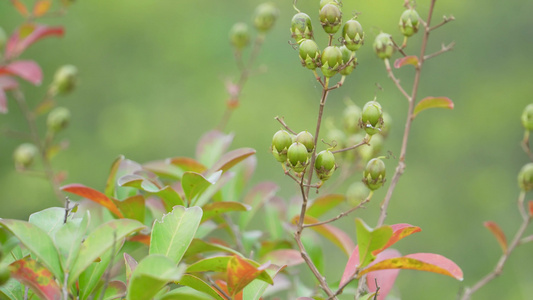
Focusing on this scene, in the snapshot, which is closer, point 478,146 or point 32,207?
point 32,207

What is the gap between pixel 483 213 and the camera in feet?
12.6

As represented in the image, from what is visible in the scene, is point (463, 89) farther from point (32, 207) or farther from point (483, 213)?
point (32, 207)

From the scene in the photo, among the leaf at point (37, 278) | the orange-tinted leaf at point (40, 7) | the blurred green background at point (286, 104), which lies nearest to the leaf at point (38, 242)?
the leaf at point (37, 278)

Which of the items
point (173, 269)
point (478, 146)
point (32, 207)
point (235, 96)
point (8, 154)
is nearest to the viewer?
point (173, 269)

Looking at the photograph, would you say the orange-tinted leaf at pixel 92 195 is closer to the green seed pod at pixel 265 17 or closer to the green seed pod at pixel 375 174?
the green seed pod at pixel 375 174

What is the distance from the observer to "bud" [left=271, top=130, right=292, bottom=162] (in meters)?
0.70

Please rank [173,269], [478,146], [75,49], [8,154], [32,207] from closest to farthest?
[173,269], [32,207], [8,154], [75,49], [478,146]

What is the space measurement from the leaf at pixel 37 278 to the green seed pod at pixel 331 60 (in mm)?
372

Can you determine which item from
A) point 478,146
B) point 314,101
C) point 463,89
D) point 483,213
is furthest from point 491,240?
point 314,101

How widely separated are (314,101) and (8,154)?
1.84 m

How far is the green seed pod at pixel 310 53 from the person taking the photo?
69cm

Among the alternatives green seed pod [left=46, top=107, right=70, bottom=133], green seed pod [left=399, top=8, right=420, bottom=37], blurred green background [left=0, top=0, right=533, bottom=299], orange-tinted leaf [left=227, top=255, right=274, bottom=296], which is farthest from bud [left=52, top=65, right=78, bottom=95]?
blurred green background [left=0, top=0, right=533, bottom=299]

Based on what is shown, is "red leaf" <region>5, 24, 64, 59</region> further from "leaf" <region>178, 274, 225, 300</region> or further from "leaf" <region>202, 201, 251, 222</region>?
"leaf" <region>178, 274, 225, 300</region>

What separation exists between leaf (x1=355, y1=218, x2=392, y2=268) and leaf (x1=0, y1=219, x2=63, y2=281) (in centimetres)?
30
